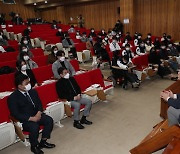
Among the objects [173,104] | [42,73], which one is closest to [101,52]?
[42,73]

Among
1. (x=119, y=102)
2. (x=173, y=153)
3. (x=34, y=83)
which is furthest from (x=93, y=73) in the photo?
(x=173, y=153)

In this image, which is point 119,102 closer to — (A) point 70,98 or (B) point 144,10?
(A) point 70,98

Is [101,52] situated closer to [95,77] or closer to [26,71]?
[95,77]

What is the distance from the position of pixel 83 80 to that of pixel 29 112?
1755mm

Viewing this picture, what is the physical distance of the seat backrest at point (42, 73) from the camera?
17.5 ft

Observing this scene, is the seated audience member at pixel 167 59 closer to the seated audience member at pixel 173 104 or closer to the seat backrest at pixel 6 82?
the seated audience member at pixel 173 104

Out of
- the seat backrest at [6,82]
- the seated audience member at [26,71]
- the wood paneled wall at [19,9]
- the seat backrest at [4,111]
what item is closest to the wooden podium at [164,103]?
the seat backrest at [4,111]

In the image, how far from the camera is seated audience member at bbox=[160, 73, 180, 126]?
117 inches

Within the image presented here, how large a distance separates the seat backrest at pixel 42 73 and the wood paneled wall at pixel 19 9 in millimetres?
15175

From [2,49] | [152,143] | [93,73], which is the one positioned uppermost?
[2,49]

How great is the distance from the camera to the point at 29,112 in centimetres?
339

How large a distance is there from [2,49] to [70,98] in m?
4.86

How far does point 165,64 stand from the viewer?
22.8 ft

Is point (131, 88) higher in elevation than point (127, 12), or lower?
lower
